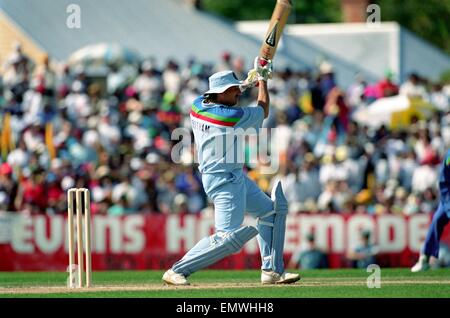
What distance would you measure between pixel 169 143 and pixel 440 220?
8844mm

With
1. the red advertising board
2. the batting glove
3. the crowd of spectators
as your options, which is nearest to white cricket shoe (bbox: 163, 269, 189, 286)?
the batting glove

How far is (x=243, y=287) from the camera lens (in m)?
13.4

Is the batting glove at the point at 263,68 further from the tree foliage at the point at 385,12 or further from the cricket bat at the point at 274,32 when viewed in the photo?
the tree foliage at the point at 385,12

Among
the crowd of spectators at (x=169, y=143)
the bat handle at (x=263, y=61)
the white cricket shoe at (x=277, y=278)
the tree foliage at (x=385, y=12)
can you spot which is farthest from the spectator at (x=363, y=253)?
the tree foliage at (x=385, y=12)

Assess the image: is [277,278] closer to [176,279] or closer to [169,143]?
[176,279]

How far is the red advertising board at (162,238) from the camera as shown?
20891 millimetres

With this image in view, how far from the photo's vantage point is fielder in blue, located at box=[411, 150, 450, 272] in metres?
16.2

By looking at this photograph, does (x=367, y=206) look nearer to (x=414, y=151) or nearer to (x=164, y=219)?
(x=414, y=151)

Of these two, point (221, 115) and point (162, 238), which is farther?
point (162, 238)

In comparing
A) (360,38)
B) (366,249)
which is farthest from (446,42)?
(366,249)

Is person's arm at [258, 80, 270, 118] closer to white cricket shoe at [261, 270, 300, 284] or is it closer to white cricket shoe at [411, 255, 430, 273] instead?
white cricket shoe at [261, 270, 300, 284]

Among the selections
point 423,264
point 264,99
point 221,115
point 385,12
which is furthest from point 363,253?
point 385,12

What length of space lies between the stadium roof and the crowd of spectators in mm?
2885
